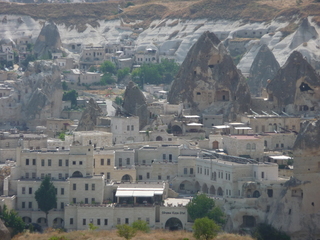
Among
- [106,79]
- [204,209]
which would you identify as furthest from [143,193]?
[106,79]

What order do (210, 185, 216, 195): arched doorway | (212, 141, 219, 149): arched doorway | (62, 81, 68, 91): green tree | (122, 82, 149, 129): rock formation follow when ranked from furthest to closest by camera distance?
(62, 81, 68, 91): green tree
(122, 82, 149, 129): rock formation
(212, 141, 219, 149): arched doorway
(210, 185, 216, 195): arched doorway

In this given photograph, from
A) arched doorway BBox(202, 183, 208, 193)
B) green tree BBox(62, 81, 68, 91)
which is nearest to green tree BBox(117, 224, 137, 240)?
arched doorway BBox(202, 183, 208, 193)

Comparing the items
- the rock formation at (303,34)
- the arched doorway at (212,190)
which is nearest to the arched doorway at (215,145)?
the arched doorway at (212,190)

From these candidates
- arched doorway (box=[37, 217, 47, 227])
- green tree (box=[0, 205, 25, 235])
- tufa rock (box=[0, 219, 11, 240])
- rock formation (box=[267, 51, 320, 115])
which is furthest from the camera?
rock formation (box=[267, 51, 320, 115])

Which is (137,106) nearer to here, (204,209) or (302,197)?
(204,209)

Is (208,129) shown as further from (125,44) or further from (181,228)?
(125,44)

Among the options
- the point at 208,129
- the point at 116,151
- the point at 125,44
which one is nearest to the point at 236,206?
the point at 116,151

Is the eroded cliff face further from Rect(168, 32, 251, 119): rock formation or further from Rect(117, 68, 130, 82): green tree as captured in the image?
Rect(117, 68, 130, 82): green tree

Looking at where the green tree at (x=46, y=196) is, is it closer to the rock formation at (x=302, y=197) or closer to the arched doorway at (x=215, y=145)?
the rock formation at (x=302, y=197)
